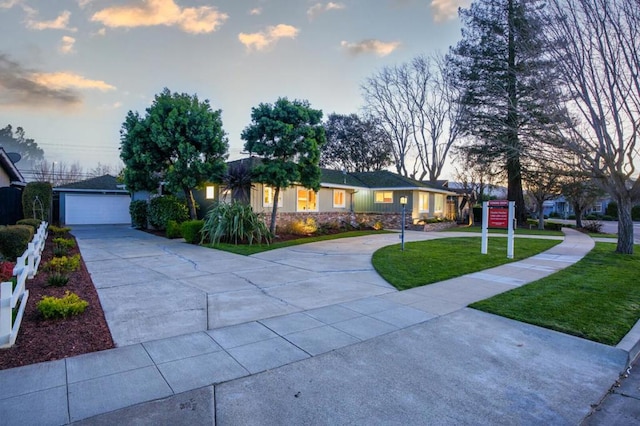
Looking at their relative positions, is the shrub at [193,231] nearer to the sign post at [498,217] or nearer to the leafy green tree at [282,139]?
the leafy green tree at [282,139]

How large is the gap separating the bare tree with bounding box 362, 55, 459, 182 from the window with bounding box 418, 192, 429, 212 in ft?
31.6

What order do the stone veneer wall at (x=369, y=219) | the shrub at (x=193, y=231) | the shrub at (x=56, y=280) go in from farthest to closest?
the stone veneer wall at (x=369, y=219), the shrub at (x=193, y=231), the shrub at (x=56, y=280)

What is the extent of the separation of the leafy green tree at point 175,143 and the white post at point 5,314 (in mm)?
11373

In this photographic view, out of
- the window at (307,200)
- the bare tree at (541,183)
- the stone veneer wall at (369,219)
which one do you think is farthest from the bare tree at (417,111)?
the window at (307,200)

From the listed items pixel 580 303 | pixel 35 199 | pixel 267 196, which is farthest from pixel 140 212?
pixel 580 303

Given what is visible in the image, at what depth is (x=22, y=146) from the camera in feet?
179

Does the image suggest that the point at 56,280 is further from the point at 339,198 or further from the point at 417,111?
the point at 417,111

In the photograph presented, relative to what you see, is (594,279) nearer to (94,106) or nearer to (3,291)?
(3,291)

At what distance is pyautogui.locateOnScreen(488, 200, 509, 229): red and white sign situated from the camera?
1043cm

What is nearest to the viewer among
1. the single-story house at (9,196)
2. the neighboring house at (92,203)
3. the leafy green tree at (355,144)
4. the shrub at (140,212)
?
the single-story house at (9,196)

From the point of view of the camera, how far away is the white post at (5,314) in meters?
3.36

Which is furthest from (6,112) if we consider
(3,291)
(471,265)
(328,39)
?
(471,265)

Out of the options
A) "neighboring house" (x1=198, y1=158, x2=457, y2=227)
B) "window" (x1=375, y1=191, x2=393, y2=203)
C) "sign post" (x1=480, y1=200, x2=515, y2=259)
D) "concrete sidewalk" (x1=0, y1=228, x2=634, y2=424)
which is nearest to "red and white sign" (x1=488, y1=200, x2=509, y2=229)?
"sign post" (x1=480, y1=200, x2=515, y2=259)

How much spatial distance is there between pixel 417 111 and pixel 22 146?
205 ft
